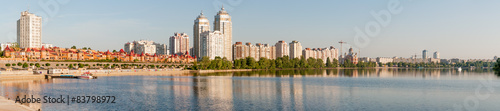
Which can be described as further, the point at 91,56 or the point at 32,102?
the point at 91,56

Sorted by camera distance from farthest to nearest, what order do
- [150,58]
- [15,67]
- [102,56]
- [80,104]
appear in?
[150,58], [102,56], [15,67], [80,104]

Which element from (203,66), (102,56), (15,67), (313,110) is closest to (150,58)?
Answer: (102,56)

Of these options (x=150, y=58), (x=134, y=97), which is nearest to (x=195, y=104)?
(x=134, y=97)

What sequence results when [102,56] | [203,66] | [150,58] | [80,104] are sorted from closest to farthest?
[80,104] → [203,66] → [102,56] → [150,58]

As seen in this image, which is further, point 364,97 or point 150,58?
point 150,58

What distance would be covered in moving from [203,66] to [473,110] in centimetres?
12659

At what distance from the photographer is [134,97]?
42.9 meters

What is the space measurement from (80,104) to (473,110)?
116ft

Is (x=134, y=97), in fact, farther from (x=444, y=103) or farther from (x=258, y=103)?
(x=444, y=103)

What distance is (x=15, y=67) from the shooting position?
344ft

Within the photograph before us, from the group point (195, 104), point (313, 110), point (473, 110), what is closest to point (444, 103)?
point (473, 110)

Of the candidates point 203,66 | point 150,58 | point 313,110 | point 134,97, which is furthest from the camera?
point 150,58

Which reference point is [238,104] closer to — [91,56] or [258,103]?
[258,103]

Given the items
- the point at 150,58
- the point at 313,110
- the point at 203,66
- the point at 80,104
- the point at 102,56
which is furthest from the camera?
the point at 150,58
